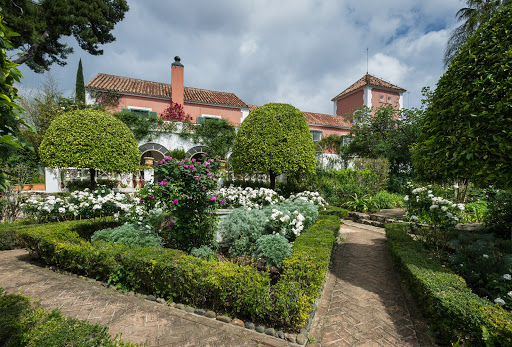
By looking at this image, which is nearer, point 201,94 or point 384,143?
point 384,143

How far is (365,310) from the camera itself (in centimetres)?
348

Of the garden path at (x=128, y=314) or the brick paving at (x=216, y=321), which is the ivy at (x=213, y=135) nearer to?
the brick paving at (x=216, y=321)

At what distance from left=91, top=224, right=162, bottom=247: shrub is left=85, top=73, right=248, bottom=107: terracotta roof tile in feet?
47.7

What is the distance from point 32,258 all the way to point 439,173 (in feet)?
27.9

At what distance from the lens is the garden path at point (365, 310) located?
2895 millimetres

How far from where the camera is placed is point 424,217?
7320 mm

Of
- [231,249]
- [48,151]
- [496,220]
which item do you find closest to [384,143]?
[496,220]

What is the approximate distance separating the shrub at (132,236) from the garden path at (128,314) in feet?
3.13

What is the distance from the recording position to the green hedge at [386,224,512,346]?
2338mm

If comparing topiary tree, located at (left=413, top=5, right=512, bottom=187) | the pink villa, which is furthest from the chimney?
topiary tree, located at (left=413, top=5, right=512, bottom=187)

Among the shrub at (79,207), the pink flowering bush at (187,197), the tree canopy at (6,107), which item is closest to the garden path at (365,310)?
the pink flowering bush at (187,197)

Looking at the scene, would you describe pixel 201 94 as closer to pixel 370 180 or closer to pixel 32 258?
pixel 370 180

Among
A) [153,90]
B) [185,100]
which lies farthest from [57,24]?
[185,100]

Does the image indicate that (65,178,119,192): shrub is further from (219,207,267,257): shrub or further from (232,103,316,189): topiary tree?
(219,207,267,257): shrub
